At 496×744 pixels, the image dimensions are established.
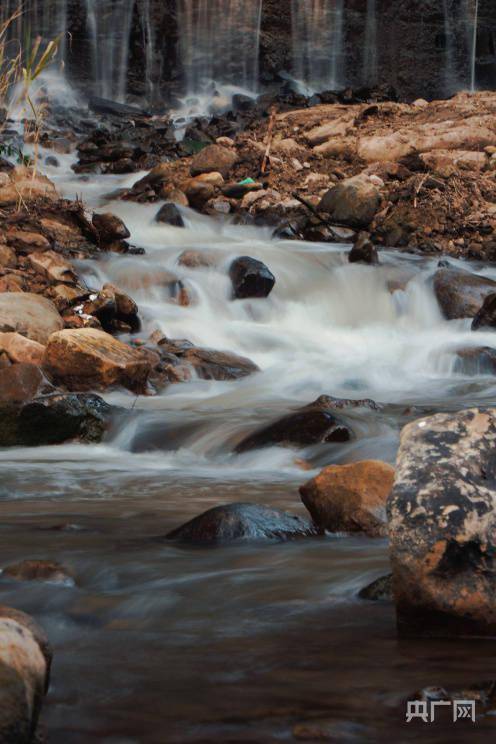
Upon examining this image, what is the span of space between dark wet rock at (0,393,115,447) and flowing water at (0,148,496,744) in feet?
0.46

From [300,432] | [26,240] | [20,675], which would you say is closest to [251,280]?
[26,240]

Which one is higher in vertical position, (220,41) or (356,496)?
(220,41)

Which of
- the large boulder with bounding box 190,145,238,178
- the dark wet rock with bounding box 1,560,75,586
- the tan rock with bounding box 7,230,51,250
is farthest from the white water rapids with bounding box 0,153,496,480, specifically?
the dark wet rock with bounding box 1,560,75,586

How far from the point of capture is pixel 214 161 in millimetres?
15109

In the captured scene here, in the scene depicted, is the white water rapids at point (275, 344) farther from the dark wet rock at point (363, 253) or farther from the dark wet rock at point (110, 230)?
the dark wet rock at point (110, 230)

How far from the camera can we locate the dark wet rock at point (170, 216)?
1314 cm

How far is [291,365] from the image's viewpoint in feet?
31.0

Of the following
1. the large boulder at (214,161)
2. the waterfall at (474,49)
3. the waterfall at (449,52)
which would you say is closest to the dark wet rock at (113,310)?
the large boulder at (214,161)

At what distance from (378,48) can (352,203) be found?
12.8 m

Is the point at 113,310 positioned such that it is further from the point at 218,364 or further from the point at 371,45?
the point at 371,45

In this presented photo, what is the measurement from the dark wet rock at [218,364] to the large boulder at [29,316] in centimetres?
127

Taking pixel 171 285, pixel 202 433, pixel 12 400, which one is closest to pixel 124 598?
pixel 202 433

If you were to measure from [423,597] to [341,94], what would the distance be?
18.9 metres

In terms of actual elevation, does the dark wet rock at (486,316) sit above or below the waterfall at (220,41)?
below
